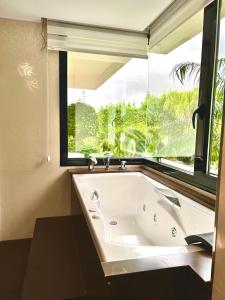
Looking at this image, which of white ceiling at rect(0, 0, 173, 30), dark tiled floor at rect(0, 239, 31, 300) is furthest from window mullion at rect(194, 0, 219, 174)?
dark tiled floor at rect(0, 239, 31, 300)

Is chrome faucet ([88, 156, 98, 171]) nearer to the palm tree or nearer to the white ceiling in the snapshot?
the palm tree

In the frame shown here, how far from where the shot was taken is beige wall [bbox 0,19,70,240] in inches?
92.6

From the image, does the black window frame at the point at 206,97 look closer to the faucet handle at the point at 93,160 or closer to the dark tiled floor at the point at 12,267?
the faucet handle at the point at 93,160

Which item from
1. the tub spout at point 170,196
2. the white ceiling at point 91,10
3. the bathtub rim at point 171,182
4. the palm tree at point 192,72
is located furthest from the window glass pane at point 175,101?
the white ceiling at point 91,10

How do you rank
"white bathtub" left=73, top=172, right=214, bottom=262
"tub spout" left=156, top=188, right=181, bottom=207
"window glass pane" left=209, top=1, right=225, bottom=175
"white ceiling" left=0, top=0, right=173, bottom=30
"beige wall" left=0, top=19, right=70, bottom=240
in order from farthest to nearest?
"beige wall" left=0, top=19, right=70, bottom=240
"white ceiling" left=0, top=0, right=173, bottom=30
"tub spout" left=156, top=188, right=181, bottom=207
"window glass pane" left=209, top=1, right=225, bottom=175
"white bathtub" left=73, top=172, right=214, bottom=262

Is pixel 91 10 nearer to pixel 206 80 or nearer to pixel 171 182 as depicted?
pixel 206 80

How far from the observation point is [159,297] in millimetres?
1079

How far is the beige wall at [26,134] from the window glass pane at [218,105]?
5.10 feet

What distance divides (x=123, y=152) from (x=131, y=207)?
0.68 metres

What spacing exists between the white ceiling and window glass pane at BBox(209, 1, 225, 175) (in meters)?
0.65

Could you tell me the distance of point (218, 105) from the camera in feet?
5.65

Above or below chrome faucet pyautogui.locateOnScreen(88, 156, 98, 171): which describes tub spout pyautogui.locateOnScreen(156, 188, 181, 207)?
below

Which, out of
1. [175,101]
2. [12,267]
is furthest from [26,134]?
[175,101]

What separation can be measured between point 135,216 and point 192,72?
61.1 inches
